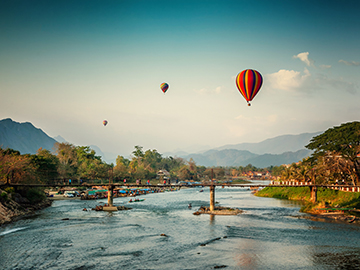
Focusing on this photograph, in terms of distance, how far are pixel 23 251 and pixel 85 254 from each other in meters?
8.07

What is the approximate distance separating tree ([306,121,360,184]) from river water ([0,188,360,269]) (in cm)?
2035

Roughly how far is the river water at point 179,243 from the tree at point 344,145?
801 inches

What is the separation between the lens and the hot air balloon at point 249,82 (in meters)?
58.9

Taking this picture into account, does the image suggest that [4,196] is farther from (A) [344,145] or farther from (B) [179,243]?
(A) [344,145]

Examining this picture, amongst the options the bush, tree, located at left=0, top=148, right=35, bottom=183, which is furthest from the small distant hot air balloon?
the bush

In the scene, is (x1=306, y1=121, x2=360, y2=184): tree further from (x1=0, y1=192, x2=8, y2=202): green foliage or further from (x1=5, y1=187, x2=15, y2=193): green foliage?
(x1=5, y1=187, x2=15, y2=193): green foliage

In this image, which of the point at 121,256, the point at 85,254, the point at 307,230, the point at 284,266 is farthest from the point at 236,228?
the point at 85,254

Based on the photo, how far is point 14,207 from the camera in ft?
207

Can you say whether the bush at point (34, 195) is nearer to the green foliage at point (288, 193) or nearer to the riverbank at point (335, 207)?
the riverbank at point (335, 207)

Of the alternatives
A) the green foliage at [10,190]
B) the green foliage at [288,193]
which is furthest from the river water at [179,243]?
the green foliage at [288,193]

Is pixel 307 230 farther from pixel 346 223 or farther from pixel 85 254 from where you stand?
pixel 85 254

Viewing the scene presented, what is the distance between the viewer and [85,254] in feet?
123

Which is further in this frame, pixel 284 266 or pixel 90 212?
pixel 90 212

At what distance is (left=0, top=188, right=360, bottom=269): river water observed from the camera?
112 ft
